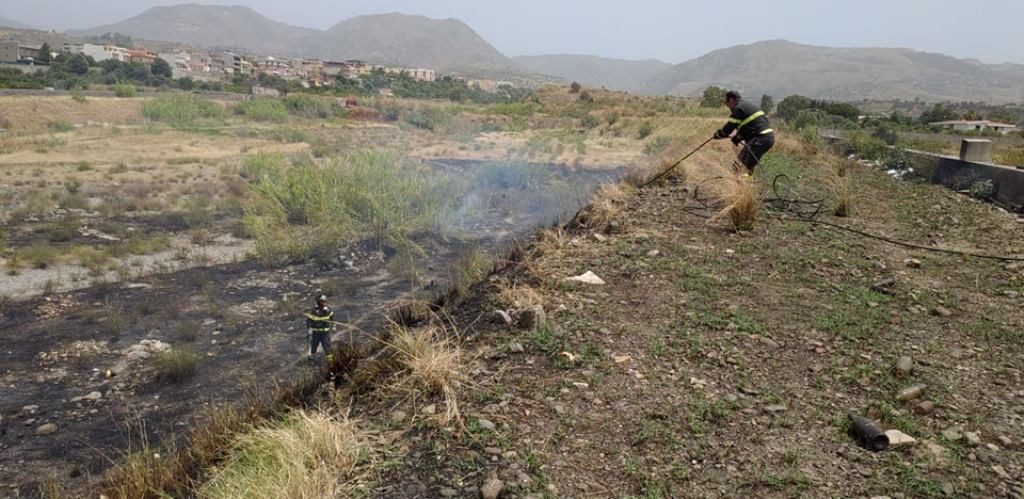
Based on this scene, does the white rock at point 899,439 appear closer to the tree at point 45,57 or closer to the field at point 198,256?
the field at point 198,256

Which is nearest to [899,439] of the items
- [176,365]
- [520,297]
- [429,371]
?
[429,371]

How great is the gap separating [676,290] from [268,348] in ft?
22.3

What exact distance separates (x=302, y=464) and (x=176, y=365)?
255 inches

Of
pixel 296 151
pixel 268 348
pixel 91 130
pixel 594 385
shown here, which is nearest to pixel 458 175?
pixel 296 151

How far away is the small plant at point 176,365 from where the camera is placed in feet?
27.1

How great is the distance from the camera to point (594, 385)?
11.8ft

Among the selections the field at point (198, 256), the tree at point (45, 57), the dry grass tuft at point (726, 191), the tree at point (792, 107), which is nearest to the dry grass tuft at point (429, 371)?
the field at point (198, 256)

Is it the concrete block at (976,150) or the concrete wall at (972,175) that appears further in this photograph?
the concrete block at (976,150)

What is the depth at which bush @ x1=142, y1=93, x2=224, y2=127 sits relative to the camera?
4166cm

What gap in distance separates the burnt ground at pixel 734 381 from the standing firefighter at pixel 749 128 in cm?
290

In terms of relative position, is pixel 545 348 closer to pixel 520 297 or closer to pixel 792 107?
pixel 520 297

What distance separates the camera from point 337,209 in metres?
15.2

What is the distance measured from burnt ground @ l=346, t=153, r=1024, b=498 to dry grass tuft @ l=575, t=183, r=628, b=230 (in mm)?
1570

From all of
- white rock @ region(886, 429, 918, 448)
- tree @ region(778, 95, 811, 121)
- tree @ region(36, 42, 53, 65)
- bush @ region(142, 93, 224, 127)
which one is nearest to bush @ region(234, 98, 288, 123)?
bush @ region(142, 93, 224, 127)
